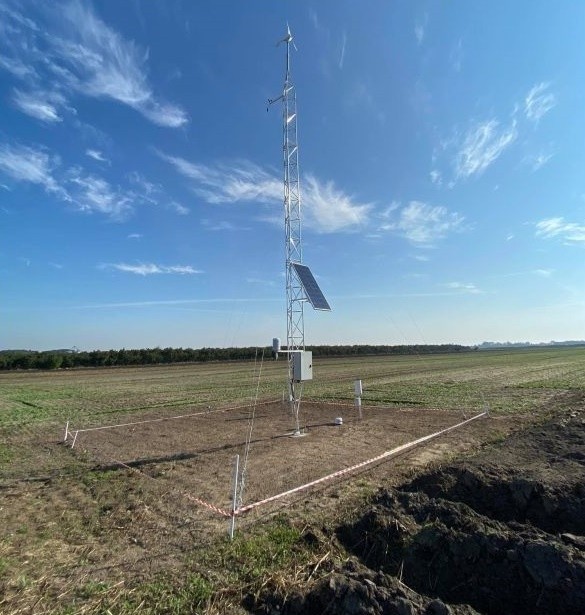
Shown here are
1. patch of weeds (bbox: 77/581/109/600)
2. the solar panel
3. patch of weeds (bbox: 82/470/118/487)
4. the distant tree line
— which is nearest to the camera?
patch of weeds (bbox: 77/581/109/600)

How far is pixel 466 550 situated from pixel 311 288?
1004 centimetres

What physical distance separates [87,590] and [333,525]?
3436mm

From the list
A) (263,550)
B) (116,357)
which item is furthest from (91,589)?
(116,357)

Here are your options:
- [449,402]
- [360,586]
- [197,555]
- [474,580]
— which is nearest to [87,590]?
[197,555]

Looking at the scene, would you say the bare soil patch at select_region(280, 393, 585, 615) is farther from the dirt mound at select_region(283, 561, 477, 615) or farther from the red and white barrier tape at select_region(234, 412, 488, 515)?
the red and white barrier tape at select_region(234, 412, 488, 515)

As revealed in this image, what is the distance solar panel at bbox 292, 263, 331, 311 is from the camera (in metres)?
14.0

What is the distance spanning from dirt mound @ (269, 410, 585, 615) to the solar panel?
706 cm

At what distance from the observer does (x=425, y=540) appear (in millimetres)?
5504

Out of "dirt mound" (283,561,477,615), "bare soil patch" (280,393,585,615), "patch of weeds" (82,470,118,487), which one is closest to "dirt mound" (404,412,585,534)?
"bare soil patch" (280,393,585,615)

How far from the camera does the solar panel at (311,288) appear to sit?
14.0m

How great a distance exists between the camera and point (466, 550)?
5.16 metres

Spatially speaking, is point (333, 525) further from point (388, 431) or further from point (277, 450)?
point (388, 431)

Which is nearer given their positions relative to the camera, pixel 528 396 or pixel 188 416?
pixel 188 416

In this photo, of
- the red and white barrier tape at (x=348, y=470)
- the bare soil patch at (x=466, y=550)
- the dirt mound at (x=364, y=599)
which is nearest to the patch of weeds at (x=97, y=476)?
the red and white barrier tape at (x=348, y=470)
